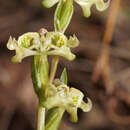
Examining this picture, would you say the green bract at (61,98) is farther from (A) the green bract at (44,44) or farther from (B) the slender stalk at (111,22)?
(B) the slender stalk at (111,22)

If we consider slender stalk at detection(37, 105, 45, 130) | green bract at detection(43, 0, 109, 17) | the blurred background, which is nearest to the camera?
green bract at detection(43, 0, 109, 17)

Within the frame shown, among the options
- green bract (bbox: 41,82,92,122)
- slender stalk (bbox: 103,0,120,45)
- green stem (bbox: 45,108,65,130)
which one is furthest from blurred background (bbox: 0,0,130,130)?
green bract (bbox: 41,82,92,122)

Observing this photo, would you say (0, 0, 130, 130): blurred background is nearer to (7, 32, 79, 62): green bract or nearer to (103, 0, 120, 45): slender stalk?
(103, 0, 120, 45): slender stalk

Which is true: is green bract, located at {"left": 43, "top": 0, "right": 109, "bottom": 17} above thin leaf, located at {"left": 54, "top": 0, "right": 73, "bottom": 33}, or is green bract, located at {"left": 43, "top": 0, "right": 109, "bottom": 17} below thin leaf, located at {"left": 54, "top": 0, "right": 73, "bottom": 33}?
above

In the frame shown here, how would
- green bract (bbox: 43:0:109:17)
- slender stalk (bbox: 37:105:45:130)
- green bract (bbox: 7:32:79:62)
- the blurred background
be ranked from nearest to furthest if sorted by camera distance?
green bract (bbox: 7:32:79:62) < green bract (bbox: 43:0:109:17) < slender stalk (bbox: 37:105:45:130) < the blurred background

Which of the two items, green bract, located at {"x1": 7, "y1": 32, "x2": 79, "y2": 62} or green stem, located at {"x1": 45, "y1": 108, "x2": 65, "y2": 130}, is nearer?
green bract, located at {"x1": 7, "y1": 32, "x2": 79, "y2": 62}

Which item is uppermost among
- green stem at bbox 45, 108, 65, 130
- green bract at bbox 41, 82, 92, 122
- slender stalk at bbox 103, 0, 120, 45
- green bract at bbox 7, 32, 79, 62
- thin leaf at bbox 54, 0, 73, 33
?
thin leaf at bbox 54, 0, 73, 33

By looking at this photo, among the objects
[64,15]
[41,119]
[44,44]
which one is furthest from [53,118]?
[64,15]

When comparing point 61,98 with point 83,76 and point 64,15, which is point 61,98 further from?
point 83,76
